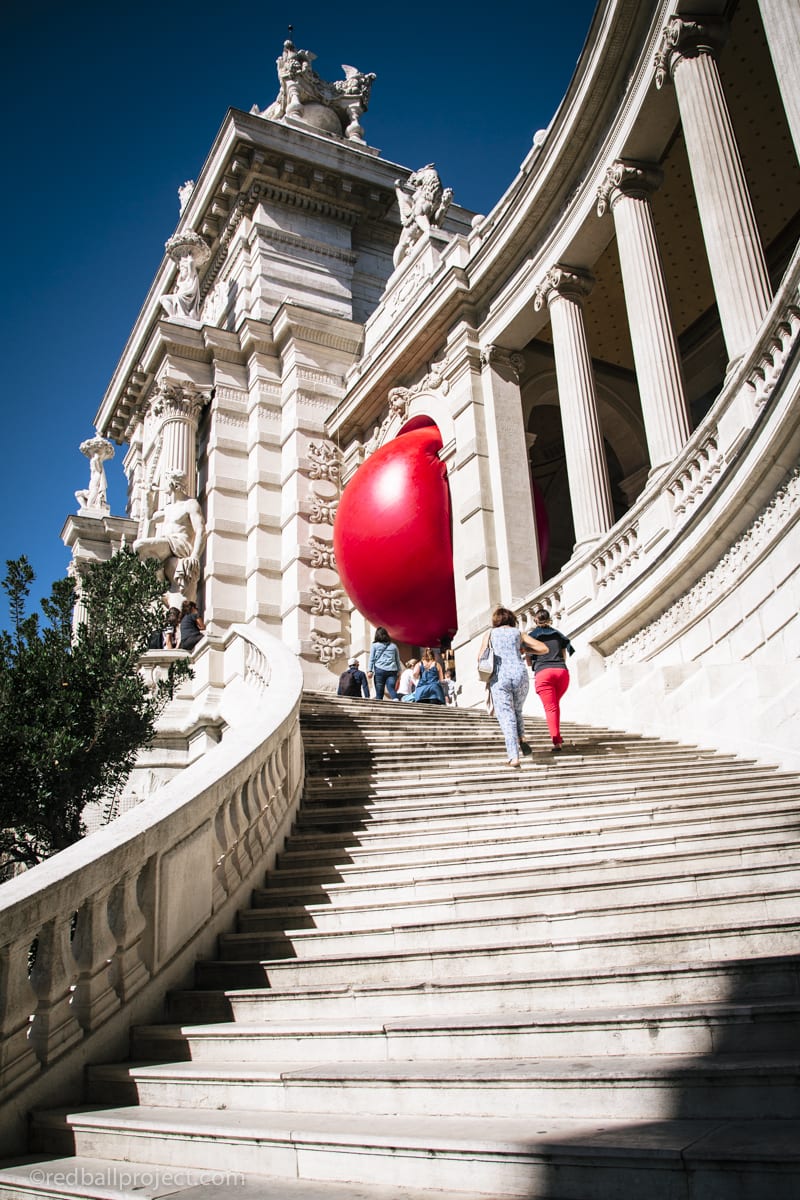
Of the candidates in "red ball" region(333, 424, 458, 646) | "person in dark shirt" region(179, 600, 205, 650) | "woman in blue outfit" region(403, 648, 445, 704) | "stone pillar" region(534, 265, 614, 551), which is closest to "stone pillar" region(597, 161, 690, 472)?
"stone pillar" region(534, 265, 614, 551)

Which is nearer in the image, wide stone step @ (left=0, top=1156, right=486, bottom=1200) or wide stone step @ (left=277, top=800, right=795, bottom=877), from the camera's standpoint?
wide stone step @ (left=0, top=1156, right=486, bottom=1200)

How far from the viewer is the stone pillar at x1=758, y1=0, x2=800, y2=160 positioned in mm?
10688

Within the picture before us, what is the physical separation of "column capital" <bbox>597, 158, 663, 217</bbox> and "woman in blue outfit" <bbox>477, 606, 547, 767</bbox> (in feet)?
29.5

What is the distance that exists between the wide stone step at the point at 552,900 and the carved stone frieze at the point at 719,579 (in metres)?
4.82

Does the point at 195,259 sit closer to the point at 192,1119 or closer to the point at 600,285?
the point at 600,285

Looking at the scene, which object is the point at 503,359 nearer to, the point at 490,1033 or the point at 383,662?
the point at 383,662

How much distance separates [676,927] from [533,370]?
1727cm

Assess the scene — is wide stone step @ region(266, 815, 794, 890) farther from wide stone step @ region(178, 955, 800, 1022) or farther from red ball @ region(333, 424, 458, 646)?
red ball @ region(333, 424, 458, 646)

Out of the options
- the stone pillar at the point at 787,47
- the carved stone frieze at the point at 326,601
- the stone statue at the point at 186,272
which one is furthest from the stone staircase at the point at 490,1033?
the stone statue at the point at 186,272

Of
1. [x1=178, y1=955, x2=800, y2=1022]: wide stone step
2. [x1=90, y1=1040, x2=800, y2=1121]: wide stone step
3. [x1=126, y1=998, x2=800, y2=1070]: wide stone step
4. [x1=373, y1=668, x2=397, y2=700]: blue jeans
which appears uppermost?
[x1=373, y1=668, x2=397, y2=700]: blue jeans

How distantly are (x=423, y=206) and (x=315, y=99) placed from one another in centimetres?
1171

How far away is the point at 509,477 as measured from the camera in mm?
18281

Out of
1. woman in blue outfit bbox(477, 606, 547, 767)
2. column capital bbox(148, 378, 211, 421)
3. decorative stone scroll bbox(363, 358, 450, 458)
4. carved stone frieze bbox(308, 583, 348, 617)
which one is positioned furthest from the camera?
column capital bbox(148, 378, 211, 421)

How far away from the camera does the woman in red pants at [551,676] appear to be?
33.4 feet
